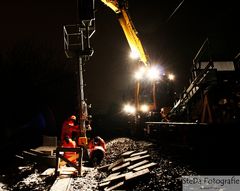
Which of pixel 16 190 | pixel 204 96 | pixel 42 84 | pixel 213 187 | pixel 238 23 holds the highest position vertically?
pixel 238 23

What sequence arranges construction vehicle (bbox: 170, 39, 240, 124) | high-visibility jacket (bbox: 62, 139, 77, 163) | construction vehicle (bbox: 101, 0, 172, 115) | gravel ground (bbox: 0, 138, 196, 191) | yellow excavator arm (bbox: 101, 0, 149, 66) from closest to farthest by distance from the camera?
gravel ground (bbox: 0, 138, 196, 191) → construction vehicle (bbox: 170, 39, 240, 124) → high-visibility jacket (bbox: 62, 139, 77, 163) → yellow excavator arm (bbox: 101, 0, 149, 66) → construction vehicle (bbox: 101, 0, 172, 115)

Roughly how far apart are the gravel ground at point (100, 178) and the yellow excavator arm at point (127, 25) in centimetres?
648

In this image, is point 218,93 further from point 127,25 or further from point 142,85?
point 127,25

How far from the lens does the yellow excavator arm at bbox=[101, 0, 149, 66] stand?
13.0 metres

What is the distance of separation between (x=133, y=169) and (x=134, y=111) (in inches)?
345

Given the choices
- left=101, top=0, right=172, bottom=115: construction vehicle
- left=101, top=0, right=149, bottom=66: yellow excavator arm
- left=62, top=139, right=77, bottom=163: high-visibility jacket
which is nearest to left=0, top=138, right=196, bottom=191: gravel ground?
left=62, top=139, right=77, bottom=163: high-visibility jacket

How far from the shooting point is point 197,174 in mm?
6250

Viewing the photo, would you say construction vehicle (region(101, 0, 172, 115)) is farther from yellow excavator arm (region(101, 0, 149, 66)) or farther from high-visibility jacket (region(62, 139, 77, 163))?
high-visibility jacket (region(62, 139, 77, 163))

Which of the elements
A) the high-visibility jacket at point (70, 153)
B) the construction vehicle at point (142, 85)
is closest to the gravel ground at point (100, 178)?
the high-visibility jacket at point (70, 153)

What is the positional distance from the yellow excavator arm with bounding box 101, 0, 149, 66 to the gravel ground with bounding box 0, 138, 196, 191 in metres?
6.48

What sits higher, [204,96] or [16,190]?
[204,96]

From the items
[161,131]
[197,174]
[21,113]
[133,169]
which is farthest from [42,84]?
[197,174]

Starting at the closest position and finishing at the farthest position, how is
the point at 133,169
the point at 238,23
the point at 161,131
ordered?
the point at 133,169 < the point at 161,131 < the point at 238,23

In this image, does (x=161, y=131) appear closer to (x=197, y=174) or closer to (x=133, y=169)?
(x=133, y=169)
